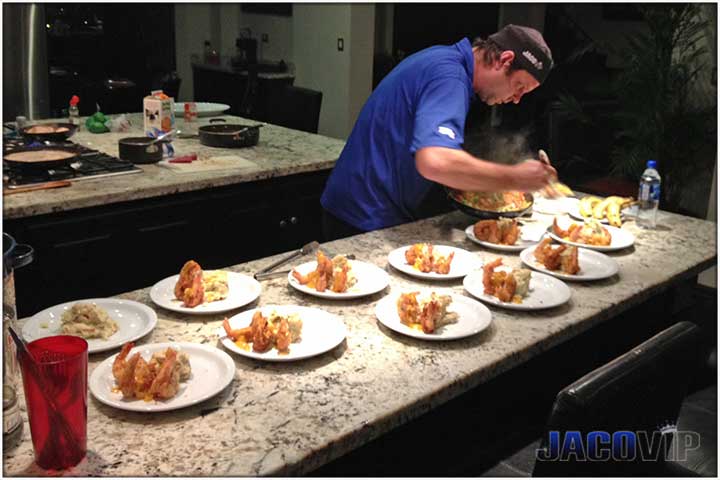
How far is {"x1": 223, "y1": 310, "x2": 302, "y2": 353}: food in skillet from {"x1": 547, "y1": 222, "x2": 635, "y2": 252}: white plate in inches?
43.9

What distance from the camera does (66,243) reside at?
2770 millimetres

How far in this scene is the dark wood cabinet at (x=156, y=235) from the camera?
2730 millimetres

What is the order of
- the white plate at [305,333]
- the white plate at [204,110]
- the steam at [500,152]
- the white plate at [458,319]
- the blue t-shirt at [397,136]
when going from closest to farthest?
the white plate at [305,333] → the white plate at [458,319] → the blue t-shirt at [397,136] → the steam at [500,152] → the white plate at [204,110]

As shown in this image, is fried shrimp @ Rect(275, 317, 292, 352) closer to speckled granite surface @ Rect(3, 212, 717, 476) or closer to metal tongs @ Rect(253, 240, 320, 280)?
speckled granite surface @ Rect(3, 212, 717, 476)

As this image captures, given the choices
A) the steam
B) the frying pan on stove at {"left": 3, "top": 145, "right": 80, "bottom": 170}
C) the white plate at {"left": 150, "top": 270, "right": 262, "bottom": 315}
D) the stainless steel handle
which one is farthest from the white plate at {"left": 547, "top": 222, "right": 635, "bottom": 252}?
the frying pan on stove at {"left": 3, "top": 145, "right": 80, "bottom": 170}

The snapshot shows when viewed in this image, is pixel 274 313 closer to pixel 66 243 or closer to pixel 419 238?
pixel 419 238

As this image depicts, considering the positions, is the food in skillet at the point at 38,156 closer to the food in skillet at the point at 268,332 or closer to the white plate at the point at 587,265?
the food in skillet at the point at 268,332

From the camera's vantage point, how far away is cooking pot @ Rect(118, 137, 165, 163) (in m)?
3.24

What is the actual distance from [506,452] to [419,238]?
0.81 m

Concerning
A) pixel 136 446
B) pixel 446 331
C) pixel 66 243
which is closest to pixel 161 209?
pixel 66 243

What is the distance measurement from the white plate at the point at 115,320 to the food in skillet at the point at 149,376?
0.55ft

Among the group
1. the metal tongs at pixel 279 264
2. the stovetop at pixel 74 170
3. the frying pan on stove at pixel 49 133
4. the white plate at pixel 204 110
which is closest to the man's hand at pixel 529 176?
the metal tongs at pixel 279 264

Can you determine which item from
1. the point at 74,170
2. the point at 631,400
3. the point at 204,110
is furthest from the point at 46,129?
the point at 631,400

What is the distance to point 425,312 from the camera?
169 centimetres
